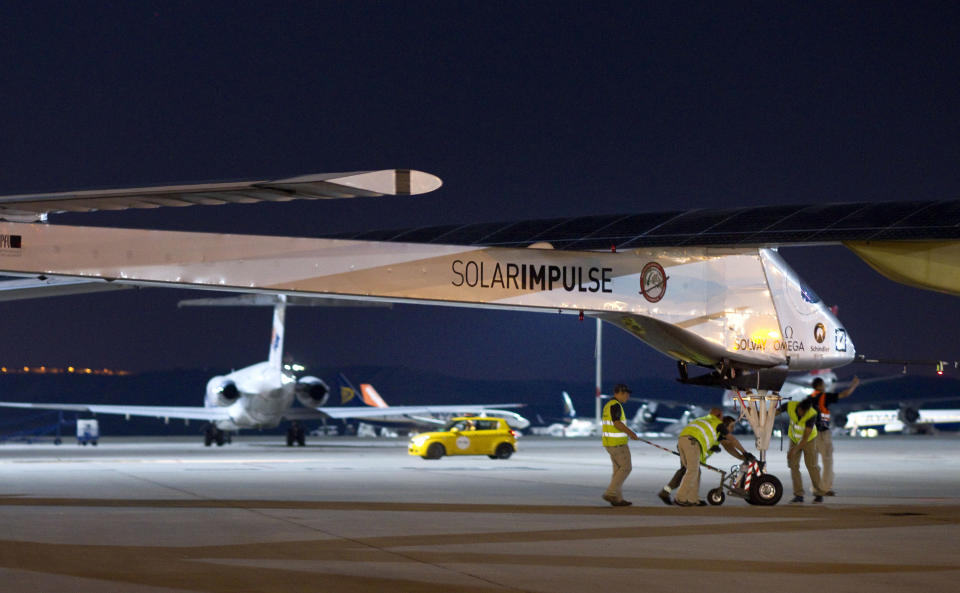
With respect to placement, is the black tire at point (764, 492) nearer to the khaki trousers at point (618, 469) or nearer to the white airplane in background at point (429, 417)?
the khaki trousers at point (618, 469)

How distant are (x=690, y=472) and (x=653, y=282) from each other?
9.78 feet

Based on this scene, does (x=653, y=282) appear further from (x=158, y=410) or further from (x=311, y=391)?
(x=158, y=410)

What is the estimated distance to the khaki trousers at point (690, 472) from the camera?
696 inches

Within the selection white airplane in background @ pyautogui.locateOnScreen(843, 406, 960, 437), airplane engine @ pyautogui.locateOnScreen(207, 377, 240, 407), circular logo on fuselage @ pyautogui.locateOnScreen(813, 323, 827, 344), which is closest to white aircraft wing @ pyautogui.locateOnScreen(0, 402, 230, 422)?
airplane engine @ pyautogui.locateOnScreen(207, 377, 240, 407)

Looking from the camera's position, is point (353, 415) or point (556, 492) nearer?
point (556, 492)

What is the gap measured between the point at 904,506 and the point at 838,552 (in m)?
6.73

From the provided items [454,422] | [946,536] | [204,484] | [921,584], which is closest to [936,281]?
[946,536]

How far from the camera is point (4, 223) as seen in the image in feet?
46.8

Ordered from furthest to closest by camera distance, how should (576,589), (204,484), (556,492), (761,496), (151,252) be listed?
1. (204,484)
2. (556,492)
3. (761,496)
4. (151,252)
5. (576,589)

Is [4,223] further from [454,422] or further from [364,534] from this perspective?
[454,422]

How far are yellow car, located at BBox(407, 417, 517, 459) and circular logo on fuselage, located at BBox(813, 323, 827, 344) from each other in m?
17.2

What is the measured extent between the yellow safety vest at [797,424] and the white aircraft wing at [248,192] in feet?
34.3

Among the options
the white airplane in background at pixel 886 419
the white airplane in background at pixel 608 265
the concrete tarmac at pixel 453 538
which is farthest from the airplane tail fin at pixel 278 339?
the white airplane in background at pixel 886 419

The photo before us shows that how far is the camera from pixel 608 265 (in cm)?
1758
